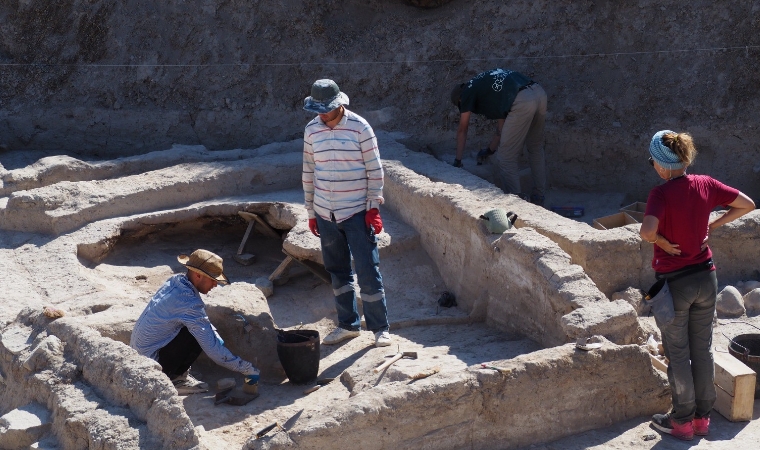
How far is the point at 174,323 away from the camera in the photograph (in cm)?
597

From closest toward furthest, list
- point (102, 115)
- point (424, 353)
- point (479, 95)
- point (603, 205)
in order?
point (424, 353) < point (479, 95) < point (603, 205) < point (102, 115)

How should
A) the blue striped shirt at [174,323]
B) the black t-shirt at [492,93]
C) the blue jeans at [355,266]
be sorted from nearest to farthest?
the blue striped shirt at [174,323]
the blue jeans at [355,266]
the black t-shirt at [492,93]

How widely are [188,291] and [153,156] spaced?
14.3 feet

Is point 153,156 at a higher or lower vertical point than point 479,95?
lower

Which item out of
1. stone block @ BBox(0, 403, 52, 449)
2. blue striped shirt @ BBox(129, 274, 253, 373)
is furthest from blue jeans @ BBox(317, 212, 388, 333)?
stone block @ BBox(0, 403, 52, 449)

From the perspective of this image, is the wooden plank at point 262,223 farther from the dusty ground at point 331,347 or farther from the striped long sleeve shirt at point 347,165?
the striped long sleeve shirt at point 347,165

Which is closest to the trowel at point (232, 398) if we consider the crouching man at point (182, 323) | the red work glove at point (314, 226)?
the crouching man at point (182, 323)

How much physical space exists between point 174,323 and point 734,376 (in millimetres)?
3306

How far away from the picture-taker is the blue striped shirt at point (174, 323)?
234 inches

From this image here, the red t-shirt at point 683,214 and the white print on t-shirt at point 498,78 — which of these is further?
the white print on t-shirt at point 498,78

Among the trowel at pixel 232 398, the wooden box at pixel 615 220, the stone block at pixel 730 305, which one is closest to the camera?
the trowel at pixel 232 398

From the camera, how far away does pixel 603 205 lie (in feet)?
34.7

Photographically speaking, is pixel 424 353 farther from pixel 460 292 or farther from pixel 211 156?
pixel 211 156

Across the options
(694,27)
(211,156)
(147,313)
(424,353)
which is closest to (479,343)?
(424,353)
